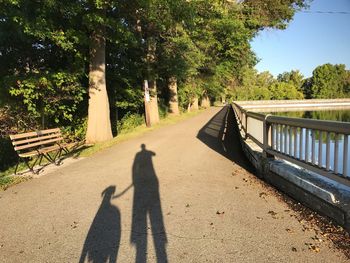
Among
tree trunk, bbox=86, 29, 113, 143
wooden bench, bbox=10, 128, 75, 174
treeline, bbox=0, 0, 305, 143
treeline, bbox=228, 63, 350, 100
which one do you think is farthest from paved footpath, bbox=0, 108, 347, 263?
treeline, bbox=228, 63, 350, 100

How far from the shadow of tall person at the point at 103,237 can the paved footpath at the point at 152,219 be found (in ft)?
0.04

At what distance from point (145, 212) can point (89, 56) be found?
483 inches

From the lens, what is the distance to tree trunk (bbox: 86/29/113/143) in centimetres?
1562

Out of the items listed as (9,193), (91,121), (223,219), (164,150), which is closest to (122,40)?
→ (91,121)

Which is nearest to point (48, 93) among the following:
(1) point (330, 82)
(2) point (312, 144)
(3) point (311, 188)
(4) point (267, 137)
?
(4) point (267, 137)

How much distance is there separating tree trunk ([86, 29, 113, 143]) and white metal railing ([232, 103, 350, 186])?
9.27m

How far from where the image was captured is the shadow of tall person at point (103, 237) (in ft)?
14.3

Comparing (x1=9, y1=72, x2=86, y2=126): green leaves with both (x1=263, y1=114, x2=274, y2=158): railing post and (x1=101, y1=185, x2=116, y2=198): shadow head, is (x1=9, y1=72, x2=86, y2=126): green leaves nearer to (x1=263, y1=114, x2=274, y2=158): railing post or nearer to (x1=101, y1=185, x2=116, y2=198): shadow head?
(x1=101, y1=185, x2=116, y2=198): shadow head

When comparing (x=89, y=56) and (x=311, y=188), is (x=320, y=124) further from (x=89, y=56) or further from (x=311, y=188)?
(x=89, y=56)

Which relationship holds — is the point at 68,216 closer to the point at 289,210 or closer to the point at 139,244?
the point at 139,244

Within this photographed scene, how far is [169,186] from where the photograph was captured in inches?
296

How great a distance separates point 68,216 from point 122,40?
11.5m

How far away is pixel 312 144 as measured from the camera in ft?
18.7

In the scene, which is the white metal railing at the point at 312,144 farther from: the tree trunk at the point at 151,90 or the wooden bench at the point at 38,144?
the tree trunk at the point at 151,90
